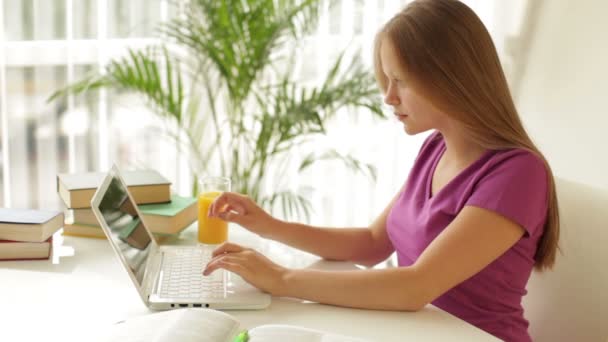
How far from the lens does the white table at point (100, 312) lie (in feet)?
4.09

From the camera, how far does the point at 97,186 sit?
5.54 ft

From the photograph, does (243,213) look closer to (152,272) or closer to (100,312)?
(152,272)

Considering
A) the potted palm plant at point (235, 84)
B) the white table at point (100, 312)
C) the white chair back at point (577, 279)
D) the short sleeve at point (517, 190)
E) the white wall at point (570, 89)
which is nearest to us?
the white table at point (100, 312)

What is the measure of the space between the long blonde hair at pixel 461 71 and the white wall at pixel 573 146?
10cm

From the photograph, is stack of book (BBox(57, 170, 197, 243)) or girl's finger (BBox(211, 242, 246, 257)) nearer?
girl's finger (BBox(211, 242, 246, 257))

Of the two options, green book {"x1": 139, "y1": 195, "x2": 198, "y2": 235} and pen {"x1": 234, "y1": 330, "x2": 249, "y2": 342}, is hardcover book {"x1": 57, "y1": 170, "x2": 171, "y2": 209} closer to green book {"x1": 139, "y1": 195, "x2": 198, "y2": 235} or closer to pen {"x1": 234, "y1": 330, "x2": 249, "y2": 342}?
green book {"x1": 139, "y1": 195, "x2": 198, "y2": 235}

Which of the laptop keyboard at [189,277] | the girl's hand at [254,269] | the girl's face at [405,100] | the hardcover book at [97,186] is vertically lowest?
the laptop keyboard at [189,277]

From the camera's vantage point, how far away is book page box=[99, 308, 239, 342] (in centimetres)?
111

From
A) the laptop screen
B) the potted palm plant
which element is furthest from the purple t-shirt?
the potted palm plant

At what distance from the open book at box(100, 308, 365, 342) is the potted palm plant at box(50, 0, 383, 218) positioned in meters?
1.40

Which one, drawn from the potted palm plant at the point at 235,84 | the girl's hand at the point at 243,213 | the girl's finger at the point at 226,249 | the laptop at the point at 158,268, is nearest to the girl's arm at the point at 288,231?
the girl's hand at the point at 243,213

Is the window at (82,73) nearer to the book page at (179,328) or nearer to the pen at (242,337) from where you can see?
the book page at (179,328)

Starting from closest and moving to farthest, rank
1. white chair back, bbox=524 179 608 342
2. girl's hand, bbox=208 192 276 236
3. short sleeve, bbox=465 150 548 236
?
short sleeve, bbox=465 150 548 236 → white chair back, bbox=524 179 608 342 → girl's hand, bbox=208 192 276 236

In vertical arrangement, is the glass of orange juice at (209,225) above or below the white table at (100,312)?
above
